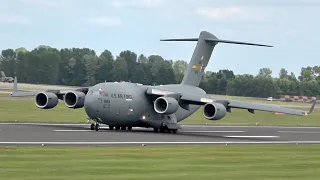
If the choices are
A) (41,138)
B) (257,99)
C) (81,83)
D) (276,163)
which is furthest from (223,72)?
(276,163)

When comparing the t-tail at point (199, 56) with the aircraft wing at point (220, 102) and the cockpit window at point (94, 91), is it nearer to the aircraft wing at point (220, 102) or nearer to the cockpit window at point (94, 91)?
the aircraft wing at point (220, 102)

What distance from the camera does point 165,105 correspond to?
43.4 meters

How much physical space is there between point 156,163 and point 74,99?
881 inches

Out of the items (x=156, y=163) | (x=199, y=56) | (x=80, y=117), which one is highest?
(x=199, y=56)

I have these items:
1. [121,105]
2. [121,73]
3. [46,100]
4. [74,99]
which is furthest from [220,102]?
[121,73]

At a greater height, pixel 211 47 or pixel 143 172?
pixel 211 47

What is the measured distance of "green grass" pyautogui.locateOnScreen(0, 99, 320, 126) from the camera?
54.7 m

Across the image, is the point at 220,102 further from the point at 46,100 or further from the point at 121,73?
the point at 121,73

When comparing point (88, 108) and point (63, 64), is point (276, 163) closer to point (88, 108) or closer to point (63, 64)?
point (88, 108)

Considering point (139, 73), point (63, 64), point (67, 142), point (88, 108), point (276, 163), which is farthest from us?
point (63, 64)

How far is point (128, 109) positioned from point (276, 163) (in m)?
19.8

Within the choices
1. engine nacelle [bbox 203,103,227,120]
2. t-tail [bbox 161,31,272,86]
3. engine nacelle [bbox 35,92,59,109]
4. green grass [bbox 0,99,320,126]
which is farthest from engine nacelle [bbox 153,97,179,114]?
green grass [bbox 0,99,320,126]

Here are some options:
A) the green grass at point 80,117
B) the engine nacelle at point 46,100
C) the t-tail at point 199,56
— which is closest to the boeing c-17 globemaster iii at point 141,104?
the engine nacelle at point 46,100

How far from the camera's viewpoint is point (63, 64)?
91875 millimetres
